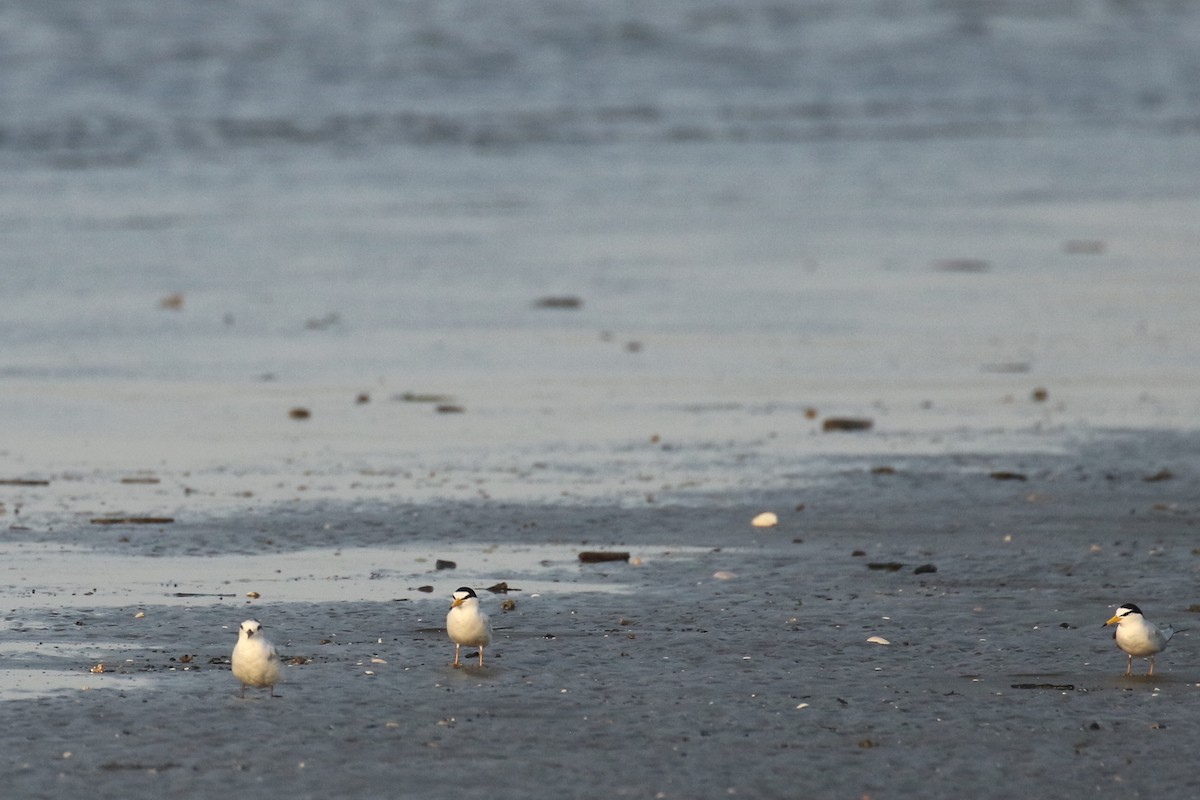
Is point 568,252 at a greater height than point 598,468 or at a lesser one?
greater

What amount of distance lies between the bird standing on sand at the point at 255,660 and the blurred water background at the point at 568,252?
191 inches

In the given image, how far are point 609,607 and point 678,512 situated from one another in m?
2.11

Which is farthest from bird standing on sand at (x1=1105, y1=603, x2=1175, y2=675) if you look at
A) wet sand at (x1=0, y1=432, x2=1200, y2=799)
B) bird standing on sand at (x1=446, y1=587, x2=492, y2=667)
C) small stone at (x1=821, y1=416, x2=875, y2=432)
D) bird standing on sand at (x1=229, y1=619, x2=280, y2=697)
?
small stone at (x1=821, y1=416, x2=875, y2=432)

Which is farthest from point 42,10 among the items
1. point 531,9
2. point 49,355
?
point 49,355

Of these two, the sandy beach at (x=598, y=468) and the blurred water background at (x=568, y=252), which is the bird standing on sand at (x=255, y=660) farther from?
the blurred water background at (x=568, y=252)

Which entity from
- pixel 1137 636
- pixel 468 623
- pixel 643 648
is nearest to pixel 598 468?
pixel 643 648

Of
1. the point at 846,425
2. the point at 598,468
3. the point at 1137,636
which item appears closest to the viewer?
the point at 1137,636

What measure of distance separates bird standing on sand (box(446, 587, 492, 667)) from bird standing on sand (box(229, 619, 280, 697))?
80cm

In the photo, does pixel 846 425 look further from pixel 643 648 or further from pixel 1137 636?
pixel 1137 636

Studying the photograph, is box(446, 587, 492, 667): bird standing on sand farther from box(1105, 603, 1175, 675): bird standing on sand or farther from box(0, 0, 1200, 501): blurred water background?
box(0, 0, 1200, 501): blurred water background

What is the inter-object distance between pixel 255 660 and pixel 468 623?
92 cm

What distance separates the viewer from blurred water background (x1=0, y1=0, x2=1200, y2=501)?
555 inches

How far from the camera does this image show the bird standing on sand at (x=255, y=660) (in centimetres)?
745

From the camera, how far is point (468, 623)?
800 centimetres
